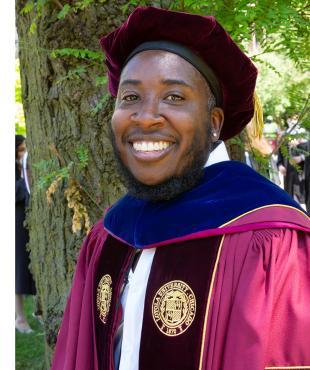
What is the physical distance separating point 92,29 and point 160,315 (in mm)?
1942

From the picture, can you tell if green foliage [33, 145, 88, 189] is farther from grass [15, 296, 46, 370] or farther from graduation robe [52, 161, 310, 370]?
grass [15, 296, 46, 370]

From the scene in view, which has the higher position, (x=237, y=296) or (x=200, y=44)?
(x=200, y=44)

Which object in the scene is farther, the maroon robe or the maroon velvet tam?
the maroon velvet tam

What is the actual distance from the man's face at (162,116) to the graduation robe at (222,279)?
136mm

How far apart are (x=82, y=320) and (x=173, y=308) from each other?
0.53m

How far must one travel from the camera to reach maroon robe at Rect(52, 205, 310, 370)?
2014 millimetres

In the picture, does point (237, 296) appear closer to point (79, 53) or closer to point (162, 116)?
point (162, 116)

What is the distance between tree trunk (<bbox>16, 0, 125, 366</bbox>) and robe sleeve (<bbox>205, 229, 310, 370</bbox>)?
5.36 ft

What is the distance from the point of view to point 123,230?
2.46 metres

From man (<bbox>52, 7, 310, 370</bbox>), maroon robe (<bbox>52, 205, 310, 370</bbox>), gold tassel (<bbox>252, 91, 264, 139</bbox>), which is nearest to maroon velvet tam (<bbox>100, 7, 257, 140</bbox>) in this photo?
man (<bbox>52, 7, 310, 370</bbox>)

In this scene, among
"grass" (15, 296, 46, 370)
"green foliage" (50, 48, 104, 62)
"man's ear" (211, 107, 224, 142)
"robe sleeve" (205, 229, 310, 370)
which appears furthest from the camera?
"grass" (15, 296, 46, 370)

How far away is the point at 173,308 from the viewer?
218cm

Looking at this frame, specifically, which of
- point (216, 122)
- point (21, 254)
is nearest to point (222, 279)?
point (216, 122)

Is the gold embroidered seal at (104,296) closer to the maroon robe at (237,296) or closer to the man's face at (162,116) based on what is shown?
the maroon robe at (237,296)
